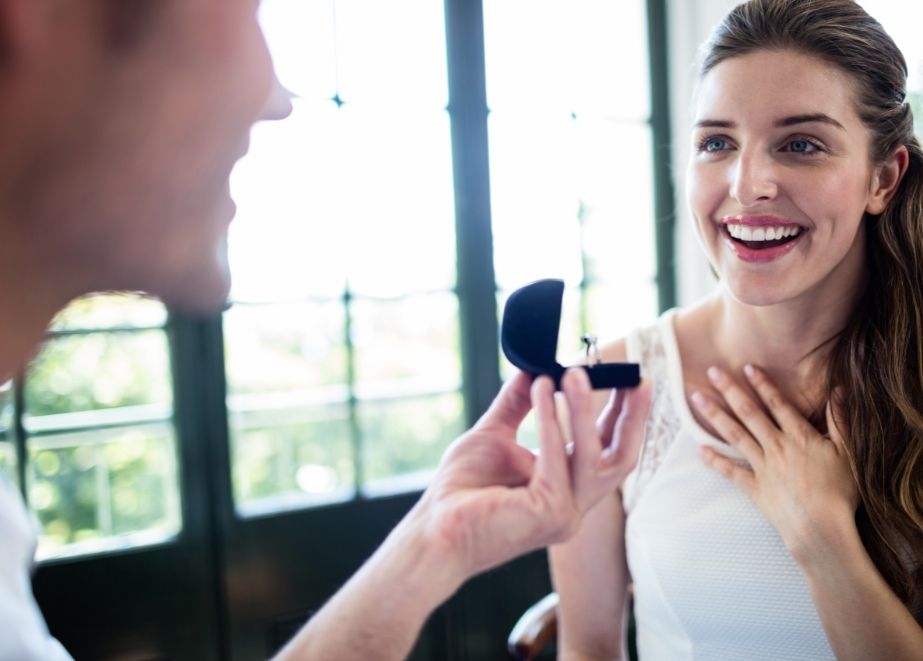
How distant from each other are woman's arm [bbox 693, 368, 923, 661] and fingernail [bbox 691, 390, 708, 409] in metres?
0.04

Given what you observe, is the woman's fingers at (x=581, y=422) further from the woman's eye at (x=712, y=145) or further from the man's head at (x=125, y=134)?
the woman's eye at (x=712, y=145)

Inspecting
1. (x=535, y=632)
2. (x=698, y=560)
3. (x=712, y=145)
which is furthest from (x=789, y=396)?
(x=535, y=632)

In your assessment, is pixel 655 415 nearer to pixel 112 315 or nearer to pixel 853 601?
pixel 853 601

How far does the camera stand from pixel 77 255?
48 cm

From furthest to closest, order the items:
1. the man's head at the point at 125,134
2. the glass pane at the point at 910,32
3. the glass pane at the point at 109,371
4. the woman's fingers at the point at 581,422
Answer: the glass pane at the point at 910,32 → the glass pane at the point at 109,371 → the woman's fingers at the point at 581,422 → the man's head at the point at 125,134

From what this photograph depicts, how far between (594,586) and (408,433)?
1.13 m

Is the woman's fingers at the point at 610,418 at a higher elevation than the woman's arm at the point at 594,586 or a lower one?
higher

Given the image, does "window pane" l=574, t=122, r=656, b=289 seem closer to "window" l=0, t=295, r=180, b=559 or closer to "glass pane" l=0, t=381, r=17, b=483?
"window" l=0, t=295, r=180, b=559

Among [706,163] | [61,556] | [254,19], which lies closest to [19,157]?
[254,19]

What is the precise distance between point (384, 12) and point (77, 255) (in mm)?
1938

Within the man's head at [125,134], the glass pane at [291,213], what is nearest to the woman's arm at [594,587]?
the man's head at [125,134]

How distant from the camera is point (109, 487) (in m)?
1.96

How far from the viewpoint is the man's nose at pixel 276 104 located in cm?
55

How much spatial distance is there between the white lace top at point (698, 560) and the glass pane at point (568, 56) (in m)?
1.39
